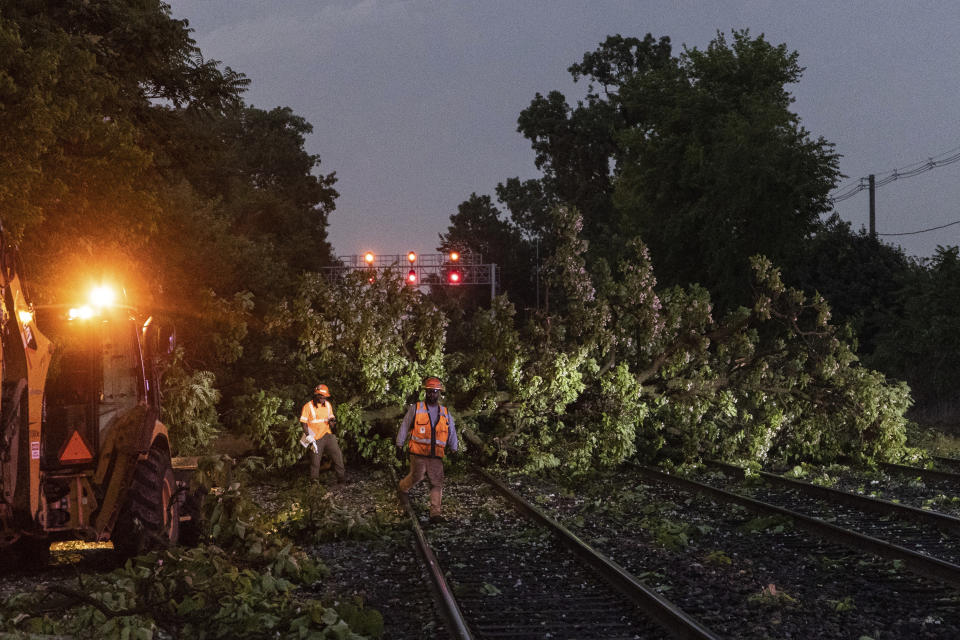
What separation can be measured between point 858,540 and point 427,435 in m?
4.96

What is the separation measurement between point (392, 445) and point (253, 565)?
911cm

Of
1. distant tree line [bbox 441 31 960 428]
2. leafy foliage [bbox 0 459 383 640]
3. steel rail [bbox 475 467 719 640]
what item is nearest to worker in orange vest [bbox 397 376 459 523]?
steel rail [bbox 475 467 719 640]

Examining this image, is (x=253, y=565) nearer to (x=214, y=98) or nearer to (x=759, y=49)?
(x=214, y=98)

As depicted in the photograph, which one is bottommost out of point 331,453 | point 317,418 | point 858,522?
point 858,522

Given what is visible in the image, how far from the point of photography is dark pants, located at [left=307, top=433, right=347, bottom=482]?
52.4ft

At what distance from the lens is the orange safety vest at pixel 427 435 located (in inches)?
482

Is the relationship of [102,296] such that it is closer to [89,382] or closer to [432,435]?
[89,382]

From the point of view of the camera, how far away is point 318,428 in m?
16.1

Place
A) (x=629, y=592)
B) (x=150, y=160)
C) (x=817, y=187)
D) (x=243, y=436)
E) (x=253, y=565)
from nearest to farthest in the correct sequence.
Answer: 1. (x=629, y=592)
2. (x=253, y=565)
3. (x=150, y=160)
4. (x=243, y=436)
5. (x=817, y=187)

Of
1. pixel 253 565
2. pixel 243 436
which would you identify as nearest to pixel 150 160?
pixel 243 436

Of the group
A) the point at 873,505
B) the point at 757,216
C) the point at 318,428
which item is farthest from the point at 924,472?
the point at 757,216

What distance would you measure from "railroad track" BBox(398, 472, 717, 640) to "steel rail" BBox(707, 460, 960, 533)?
172 inches

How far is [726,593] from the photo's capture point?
8312mm

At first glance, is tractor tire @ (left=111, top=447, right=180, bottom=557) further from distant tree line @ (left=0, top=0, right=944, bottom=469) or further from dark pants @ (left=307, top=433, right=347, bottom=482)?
dark pants @ (left=307, top=433, right=347, bottom=482)
